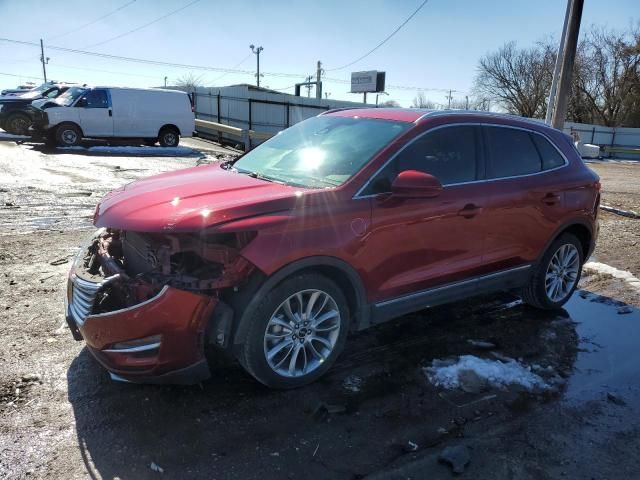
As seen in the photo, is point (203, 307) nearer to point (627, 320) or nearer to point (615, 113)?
point (627, 320)

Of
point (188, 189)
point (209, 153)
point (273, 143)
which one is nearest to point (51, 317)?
point (188, 189)

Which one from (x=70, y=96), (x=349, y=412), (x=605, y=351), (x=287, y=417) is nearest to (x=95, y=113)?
(x=70, y=96)

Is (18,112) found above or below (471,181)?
above

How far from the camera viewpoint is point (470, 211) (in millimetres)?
4066

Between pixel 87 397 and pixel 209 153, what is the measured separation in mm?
15647

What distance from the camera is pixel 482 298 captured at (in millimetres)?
5410

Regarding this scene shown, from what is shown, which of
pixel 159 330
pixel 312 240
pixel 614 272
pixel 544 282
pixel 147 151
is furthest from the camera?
pixel 147 151

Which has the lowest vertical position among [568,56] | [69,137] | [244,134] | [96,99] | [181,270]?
[181,270]

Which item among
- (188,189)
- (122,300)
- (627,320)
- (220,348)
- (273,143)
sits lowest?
(627,320)

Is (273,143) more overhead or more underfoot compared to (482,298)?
more overhead

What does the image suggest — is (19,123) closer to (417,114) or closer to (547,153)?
(417,114)

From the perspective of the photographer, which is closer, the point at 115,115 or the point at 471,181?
the point at 471,181

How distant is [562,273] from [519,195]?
1.25 metres

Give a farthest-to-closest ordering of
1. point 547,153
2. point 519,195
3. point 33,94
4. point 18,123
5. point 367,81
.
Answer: point 367,81 < point 33,94 < point 18,123 < point 547,153 < point 519,195
